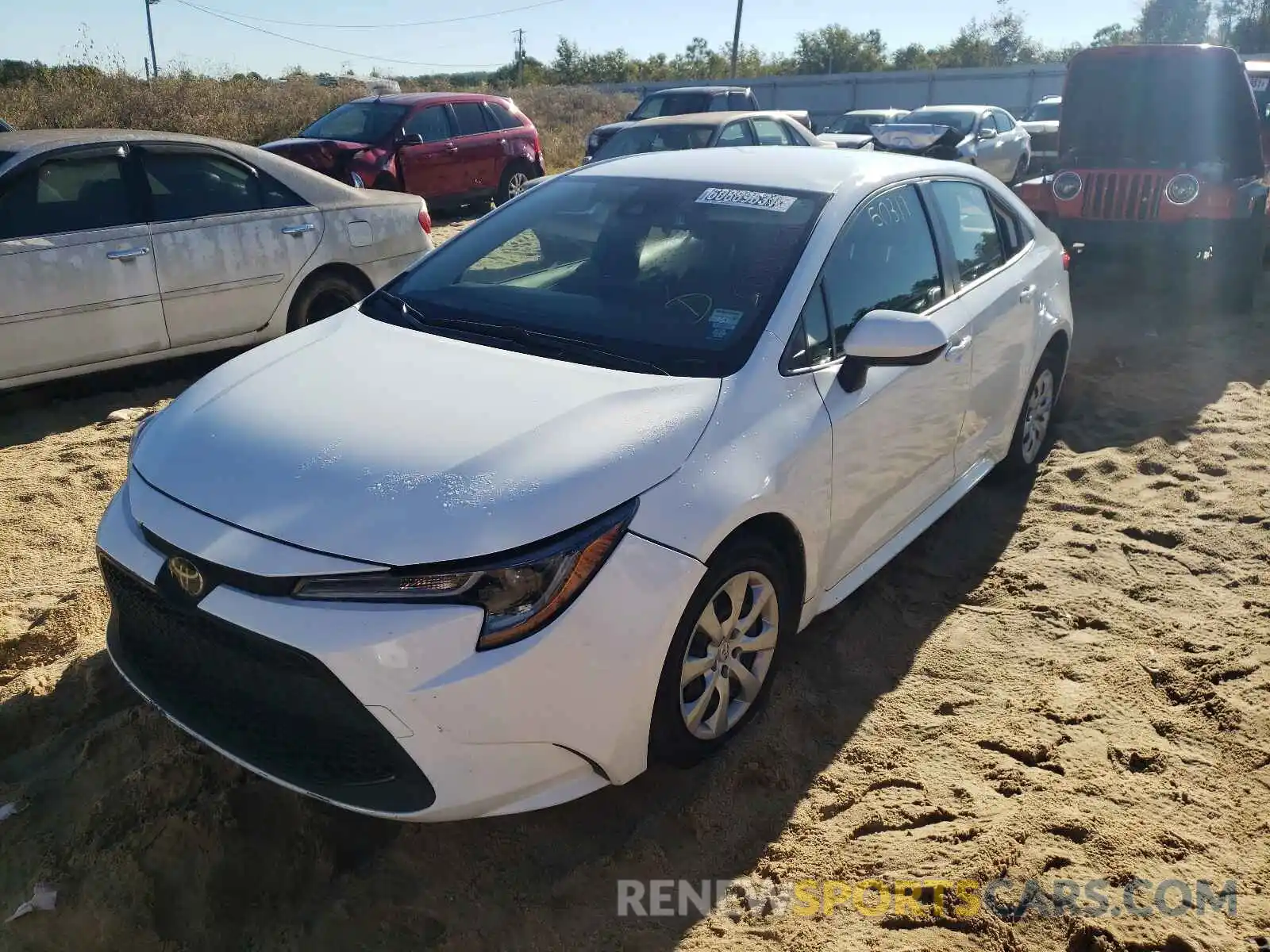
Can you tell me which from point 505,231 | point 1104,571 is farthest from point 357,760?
point 1104,571

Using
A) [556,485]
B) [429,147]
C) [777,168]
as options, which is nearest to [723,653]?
[556,485]

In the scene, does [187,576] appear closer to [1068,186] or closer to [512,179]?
[1068,186]

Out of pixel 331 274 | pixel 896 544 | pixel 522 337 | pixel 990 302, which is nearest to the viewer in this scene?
pixel 522 337

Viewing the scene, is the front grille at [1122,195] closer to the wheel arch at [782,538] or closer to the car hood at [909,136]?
the car hood at [909,136]

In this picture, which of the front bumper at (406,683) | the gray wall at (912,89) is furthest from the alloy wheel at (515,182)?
the gray wall at (912,89)

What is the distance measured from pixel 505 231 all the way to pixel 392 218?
3309 millimetres

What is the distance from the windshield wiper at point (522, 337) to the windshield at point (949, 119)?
13283 mm

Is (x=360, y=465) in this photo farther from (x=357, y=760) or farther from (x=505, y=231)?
(x=505, y=231)

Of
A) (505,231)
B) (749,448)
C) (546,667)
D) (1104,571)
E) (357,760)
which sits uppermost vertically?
(505,231)

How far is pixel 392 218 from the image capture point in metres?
6.76

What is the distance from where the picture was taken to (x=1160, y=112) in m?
8.92

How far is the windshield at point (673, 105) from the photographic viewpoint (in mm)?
14055

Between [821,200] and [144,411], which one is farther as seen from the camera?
[144,411]

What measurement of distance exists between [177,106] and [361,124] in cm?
949
